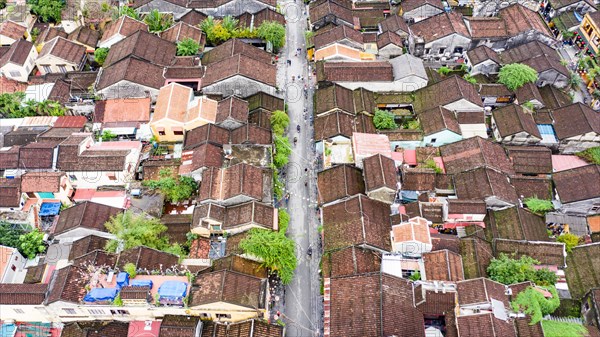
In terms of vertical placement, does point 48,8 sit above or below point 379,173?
above

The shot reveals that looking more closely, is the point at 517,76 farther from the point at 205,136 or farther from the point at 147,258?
the point at 147,258

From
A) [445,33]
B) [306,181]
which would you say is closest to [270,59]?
[306,181]

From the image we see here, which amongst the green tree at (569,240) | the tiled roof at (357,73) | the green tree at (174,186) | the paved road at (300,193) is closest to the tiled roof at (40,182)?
the green tree at (174,186)

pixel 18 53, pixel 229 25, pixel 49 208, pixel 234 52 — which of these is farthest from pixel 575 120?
pixel 18 53

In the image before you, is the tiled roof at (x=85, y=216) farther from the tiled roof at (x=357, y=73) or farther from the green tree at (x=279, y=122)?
the tiled roof at (x=357, y=73)

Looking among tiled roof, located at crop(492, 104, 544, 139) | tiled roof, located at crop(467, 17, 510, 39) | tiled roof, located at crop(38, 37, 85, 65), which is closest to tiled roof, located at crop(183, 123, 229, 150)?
tiled roof, located at crop(38, 37, 85, 65)

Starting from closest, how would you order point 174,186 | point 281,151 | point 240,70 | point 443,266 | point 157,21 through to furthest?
1. point 443,266
2. point 174,186
3. point 281,151
4. point 240,70
5. point 157,21

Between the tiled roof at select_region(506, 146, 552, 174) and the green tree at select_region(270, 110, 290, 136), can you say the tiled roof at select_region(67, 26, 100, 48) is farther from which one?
the tiled roof at select_region(506, 146, 552, 174)
